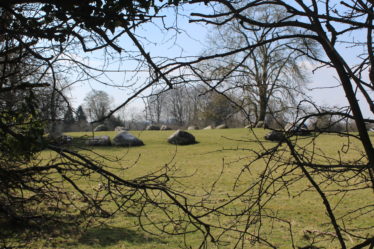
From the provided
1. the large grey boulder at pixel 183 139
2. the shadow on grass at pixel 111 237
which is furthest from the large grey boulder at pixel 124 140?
the shadow on grass at pixel 111 237

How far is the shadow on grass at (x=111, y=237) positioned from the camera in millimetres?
6267

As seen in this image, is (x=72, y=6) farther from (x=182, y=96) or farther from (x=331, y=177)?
(x=331, y=177)

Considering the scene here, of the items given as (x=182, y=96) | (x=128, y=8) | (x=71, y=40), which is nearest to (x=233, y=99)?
(x=182, y=96)

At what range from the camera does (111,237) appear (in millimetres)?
6566

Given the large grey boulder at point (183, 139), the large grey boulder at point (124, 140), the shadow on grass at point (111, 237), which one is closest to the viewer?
the shadow on grass at point (111, 237)

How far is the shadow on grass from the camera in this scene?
6.27 metres

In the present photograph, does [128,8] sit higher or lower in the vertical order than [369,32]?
higher

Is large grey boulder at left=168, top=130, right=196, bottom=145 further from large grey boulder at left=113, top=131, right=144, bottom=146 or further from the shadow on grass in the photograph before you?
the shadow on grass

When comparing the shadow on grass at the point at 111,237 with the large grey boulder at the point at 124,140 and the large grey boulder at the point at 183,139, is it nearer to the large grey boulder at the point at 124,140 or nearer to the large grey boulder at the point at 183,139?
the large grey boulder at the point at 124,140

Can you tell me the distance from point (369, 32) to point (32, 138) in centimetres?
217

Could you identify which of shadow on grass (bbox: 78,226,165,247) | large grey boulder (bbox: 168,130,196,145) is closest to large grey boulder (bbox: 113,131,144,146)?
large grey boulder (bbox: 168,130,196,145)

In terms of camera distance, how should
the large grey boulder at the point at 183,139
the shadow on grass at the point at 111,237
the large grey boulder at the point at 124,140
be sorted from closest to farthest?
1. the shadow on grass at the point at 111,237
2. the large grey boulder at the point at 124,140
3. the large grey boulder at the point at 183,139

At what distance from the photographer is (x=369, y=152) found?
60.1 inches

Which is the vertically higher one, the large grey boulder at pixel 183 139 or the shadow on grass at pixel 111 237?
the large grey boulder at pixel 183 139
